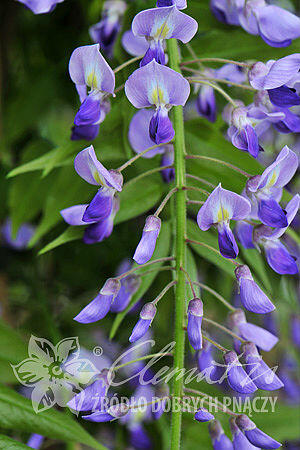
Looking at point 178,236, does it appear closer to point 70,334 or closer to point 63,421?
point 63,421

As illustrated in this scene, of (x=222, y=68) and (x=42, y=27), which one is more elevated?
(x=222, y=68)

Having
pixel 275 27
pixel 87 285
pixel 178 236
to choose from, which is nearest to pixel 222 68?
pixel 275 27

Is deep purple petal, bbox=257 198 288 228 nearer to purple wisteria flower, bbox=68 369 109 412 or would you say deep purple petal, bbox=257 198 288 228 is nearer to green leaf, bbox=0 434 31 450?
purple wisteria flower, bbox=68 369 109 412

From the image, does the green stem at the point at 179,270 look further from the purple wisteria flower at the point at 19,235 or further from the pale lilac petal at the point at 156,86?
the purple wisteria flower at the point at 19,235

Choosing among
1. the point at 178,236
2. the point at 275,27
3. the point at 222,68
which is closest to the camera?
the point at 178,236

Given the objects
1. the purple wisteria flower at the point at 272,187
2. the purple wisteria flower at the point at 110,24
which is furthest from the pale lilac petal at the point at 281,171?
the purple wisteria flower at the point at 110,24
